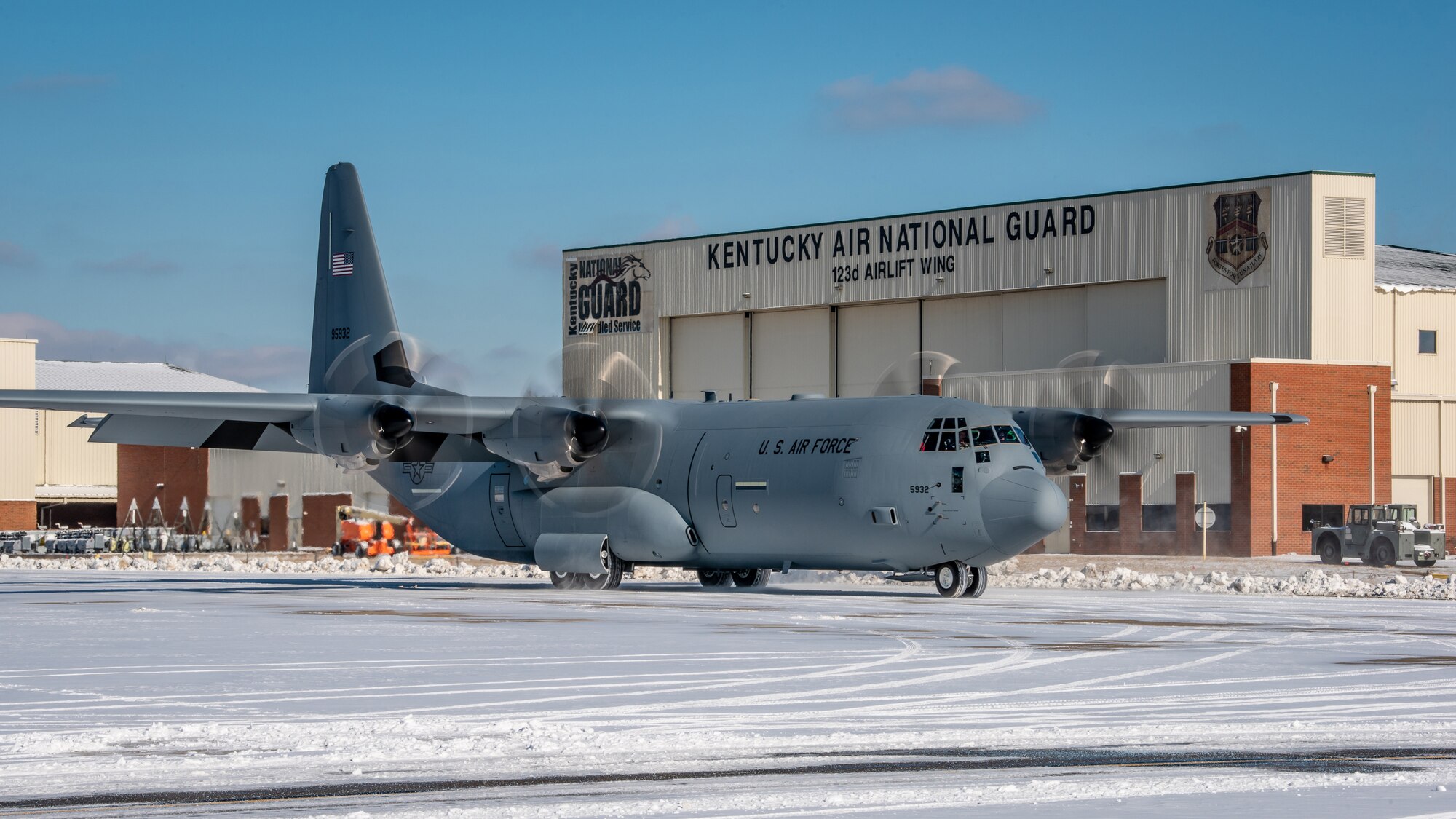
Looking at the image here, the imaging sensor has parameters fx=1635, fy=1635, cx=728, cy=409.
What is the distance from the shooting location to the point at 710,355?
67.7m

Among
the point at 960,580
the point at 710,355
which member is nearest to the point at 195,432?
the point at 960,580

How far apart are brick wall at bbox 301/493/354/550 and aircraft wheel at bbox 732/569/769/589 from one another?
96.9 feet

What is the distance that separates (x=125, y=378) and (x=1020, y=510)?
2944 inches

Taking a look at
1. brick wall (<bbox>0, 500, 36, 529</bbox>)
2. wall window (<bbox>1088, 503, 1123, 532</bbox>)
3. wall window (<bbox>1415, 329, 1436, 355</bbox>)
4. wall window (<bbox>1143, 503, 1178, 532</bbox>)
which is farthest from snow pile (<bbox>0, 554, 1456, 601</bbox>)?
brick wall (<bbox>0, 500, 36, 529</bbox>)

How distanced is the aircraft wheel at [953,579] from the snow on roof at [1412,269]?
33.7 meters

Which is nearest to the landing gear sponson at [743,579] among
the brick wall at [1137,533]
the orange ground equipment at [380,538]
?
the brick wall at [1137,533]

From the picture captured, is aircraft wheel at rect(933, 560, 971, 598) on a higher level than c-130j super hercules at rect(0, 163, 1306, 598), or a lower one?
lower

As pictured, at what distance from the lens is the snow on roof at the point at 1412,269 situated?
57.0 metres

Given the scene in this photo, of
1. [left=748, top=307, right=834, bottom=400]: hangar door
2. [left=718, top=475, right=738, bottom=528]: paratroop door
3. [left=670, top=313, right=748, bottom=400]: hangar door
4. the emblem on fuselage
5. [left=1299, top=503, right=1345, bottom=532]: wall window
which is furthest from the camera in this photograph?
[left=670, top=313, right=748, bottom=400]: hangar door

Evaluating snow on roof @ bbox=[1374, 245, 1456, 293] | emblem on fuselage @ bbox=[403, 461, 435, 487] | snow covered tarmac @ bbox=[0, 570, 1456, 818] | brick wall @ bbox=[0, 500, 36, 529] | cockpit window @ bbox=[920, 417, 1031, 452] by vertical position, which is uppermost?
snow on roof @ bbox=[1374, 245, 1456, 293]

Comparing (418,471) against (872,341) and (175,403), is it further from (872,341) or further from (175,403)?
(872,341)

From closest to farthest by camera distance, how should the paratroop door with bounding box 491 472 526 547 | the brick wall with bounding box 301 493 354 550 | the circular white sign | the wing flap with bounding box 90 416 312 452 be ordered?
1. the wing flap with bounding box 90 416 312 452
2. the paratroop door with bounding box 491 472 526 547
3. the circular white sign
4. the brick wall with bounding box 301 493 354 550

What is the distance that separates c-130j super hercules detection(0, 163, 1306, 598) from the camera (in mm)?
26531

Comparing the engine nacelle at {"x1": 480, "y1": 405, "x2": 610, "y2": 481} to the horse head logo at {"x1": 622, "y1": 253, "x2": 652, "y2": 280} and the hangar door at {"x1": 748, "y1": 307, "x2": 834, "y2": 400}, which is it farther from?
the horse head logo at {"x1": 622, "y1": 253, "x2": 652, "y2": 280}
